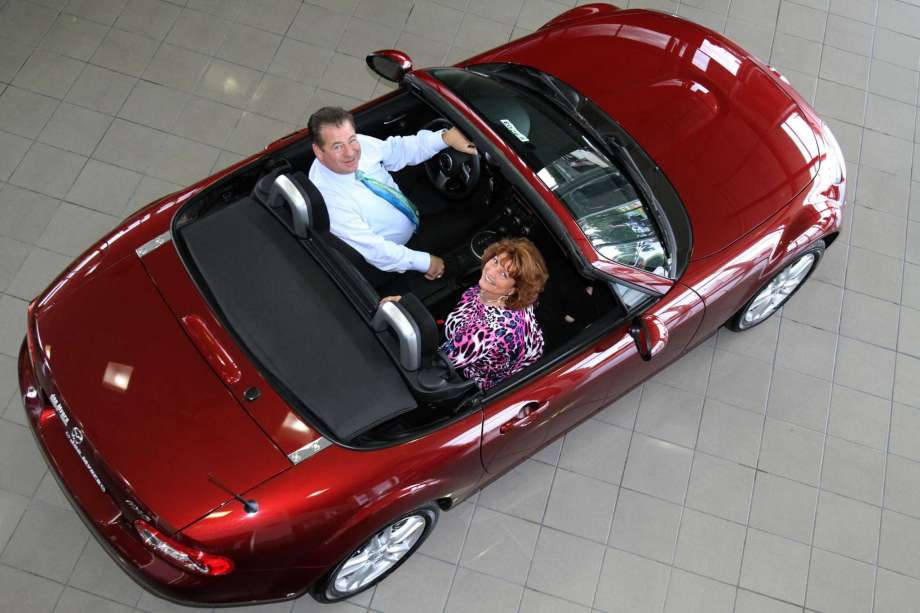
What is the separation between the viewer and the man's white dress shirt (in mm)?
3316

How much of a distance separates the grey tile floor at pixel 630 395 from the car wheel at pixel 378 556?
0.19 m

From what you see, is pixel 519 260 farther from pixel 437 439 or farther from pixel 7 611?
pixel 7 611

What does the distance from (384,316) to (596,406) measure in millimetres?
1162

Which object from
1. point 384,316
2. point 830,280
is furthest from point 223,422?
point 830,280

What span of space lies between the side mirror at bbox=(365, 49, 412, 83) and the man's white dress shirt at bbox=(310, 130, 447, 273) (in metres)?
0.31

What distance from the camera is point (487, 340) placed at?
3121 millimetres

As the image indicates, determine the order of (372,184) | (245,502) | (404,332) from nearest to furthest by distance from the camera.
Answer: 1. (245,502)
2. (404,332)
3. (372,184)

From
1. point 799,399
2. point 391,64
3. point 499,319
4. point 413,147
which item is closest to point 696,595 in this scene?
point 799,399

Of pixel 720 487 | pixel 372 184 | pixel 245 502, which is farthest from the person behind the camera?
pixel 720 487

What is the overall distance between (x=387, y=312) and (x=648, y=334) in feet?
3.30

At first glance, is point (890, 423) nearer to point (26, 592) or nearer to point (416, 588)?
point (416, 588)

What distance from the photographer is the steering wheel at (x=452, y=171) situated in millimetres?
3734

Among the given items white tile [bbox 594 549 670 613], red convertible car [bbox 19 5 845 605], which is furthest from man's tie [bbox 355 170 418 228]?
white tile [bbox 594 549 670 613]

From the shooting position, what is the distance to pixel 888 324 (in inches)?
177
